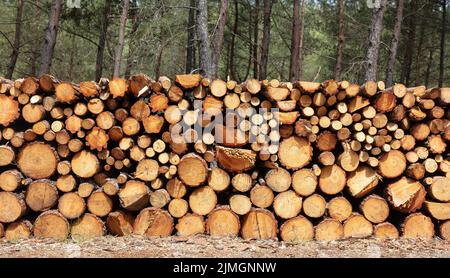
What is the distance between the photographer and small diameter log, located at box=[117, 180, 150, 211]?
5.00 meters

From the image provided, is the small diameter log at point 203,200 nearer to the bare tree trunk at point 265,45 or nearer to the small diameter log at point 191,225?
the small diameter log at point 191,225

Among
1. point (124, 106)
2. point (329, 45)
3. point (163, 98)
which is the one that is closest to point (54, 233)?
point (124, 106)

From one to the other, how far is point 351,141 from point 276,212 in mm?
1213

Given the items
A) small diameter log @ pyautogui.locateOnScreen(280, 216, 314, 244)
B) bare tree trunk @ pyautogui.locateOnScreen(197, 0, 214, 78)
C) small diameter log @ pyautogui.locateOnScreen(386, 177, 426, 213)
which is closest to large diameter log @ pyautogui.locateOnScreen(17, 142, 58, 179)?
small diameter log @ pyautogui.locateOnScreen(280, 216, 314, 244)

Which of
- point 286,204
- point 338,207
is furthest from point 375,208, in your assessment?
point 286,204

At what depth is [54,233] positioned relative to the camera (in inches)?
202

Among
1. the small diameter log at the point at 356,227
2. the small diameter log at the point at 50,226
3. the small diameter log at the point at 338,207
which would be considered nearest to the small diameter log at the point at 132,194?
the small diameter log at the point at 50,226

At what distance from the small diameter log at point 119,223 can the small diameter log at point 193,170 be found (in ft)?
2.79

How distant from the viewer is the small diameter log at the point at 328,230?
5168 millimetres

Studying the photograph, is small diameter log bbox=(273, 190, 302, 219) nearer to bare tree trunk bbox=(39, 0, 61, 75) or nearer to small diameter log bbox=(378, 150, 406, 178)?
small diameter log bbox=(378, 150, 406, 178)

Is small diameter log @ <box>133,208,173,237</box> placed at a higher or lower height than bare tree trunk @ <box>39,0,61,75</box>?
lower

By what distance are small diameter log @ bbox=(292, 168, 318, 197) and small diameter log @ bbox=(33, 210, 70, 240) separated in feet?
8.90
